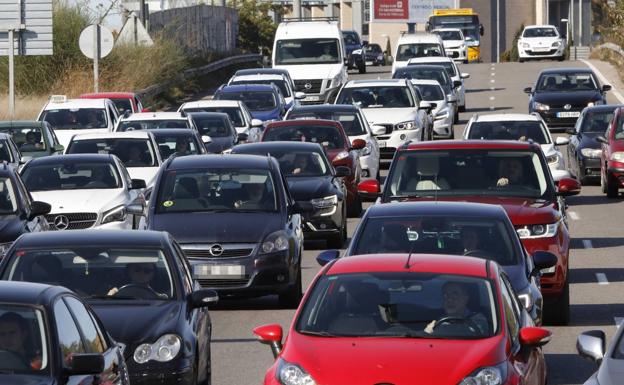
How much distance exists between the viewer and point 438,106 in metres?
43.0

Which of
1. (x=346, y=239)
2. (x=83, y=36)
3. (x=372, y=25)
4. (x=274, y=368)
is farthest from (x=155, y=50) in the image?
(x=372, y=25)

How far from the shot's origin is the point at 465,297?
418 inches

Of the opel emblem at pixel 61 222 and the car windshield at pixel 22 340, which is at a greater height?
the car windshield at pixel 22 340

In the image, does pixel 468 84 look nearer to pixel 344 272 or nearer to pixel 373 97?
pixel 373 97

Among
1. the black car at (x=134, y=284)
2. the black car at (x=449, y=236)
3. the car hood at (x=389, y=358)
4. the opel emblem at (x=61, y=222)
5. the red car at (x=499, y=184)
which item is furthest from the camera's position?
the opel emblem at (x=61, y=222)

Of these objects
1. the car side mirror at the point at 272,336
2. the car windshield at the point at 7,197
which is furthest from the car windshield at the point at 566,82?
the car side mirror at the point at 272,336

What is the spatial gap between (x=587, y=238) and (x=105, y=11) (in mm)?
36432

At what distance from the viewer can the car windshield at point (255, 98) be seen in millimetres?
41375

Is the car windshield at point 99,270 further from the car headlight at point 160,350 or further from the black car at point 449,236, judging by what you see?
the black car at point 449,236

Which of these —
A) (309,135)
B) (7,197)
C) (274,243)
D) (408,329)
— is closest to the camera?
(408,329)

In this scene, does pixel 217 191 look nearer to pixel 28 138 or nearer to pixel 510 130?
pixel 510 130

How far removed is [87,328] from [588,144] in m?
24.7

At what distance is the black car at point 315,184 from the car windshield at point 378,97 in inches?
464

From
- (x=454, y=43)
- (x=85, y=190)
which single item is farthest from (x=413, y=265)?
(x=454, y=43)
